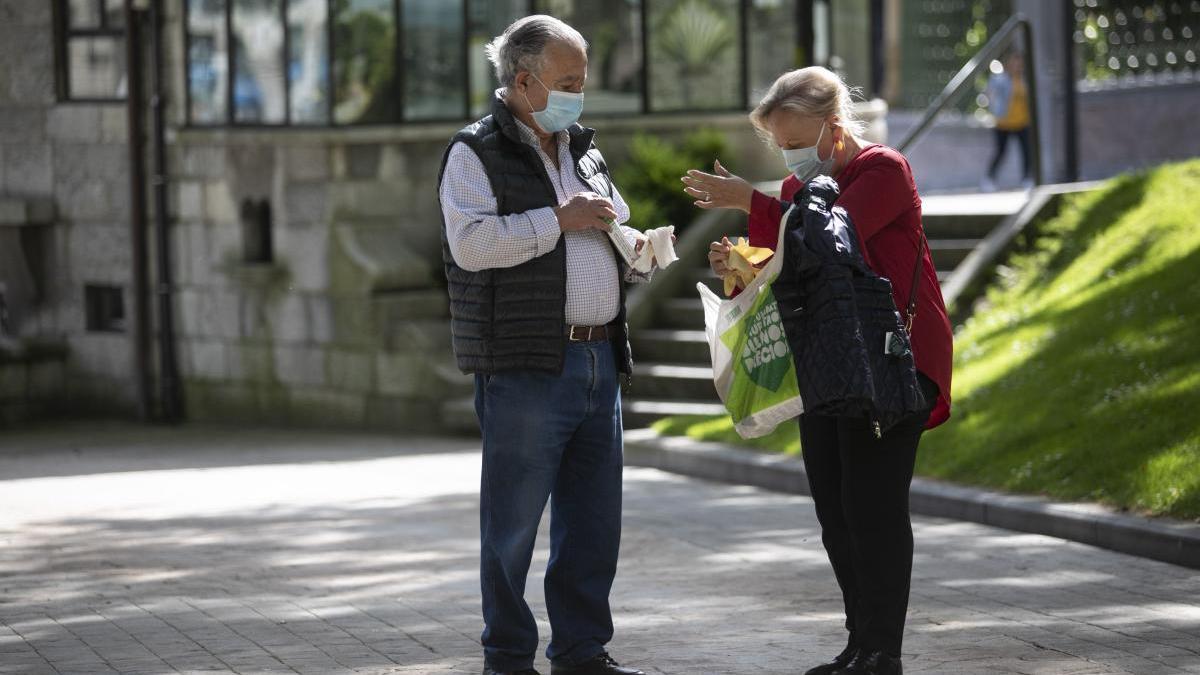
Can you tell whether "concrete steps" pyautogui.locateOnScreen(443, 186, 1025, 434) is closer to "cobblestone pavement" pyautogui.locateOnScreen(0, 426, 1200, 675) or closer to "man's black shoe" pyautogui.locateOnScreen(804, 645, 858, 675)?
"cobblestone pavement" pyautogui.locateOnScreen(0, 426, 1200, 675)

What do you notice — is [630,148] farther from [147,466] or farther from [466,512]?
[466,512]

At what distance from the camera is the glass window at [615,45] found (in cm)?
1681

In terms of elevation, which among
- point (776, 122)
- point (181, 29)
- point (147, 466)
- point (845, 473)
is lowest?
point (147, 466)

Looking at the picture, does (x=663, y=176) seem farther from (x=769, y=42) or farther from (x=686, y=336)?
(x=769, y=42)

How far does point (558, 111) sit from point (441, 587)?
284cm

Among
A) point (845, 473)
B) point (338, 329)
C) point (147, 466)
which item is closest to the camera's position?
point (845, 473)

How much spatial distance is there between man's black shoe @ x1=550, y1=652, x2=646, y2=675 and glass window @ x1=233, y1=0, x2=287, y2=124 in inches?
429

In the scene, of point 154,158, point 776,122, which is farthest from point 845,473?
point 154,158

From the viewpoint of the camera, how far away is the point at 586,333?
18.9ft

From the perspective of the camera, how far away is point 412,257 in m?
15.6

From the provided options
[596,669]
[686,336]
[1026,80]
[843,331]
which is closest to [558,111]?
[843,331]

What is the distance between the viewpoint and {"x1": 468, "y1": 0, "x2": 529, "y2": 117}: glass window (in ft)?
53.3

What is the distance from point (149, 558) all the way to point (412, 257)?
6.98m

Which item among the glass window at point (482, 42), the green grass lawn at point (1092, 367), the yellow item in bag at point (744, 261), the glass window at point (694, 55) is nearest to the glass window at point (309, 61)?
the glass window at point (482, 42)
